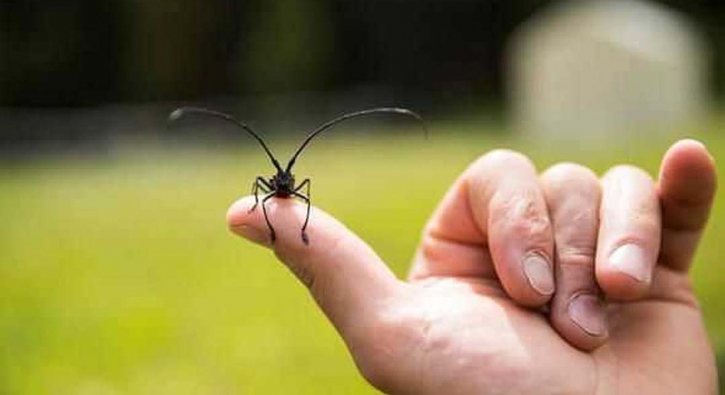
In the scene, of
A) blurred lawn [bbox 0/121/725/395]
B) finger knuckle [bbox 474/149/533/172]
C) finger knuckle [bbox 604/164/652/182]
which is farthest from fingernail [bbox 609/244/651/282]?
blurred lawn [bbox 0/121/725/395]

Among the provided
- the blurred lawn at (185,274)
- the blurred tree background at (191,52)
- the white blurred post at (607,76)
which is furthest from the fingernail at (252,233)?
the blurred tree background at (191,52)

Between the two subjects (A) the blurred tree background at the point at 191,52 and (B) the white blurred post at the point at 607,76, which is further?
(A) the blurred tree background at the point at 191,52

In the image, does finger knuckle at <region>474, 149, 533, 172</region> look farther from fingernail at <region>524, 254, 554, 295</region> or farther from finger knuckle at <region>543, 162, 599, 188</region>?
fingernail at <region>524, 254, 554, 295</region>

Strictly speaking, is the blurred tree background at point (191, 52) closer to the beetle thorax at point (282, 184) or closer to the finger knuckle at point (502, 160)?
the finger knuckle at point (502, 160)

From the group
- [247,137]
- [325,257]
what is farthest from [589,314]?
[247,137]

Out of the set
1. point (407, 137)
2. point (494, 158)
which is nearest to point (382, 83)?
point (407, 137)

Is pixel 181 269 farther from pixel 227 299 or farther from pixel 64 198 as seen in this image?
pixel 64 198

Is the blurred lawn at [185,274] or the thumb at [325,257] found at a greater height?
the thumb at [325,257]
